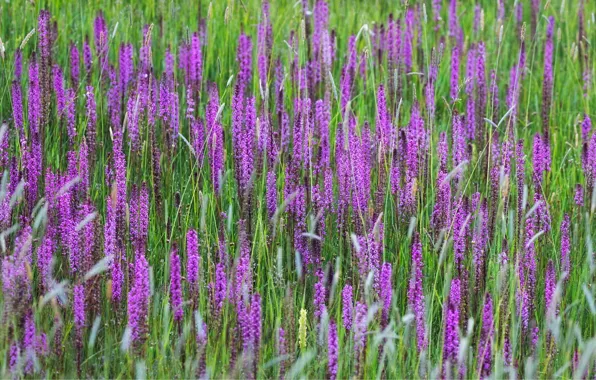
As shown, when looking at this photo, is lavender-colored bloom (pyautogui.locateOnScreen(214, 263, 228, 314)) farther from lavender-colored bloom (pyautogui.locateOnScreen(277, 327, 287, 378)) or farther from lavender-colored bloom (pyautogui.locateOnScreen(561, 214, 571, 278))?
lavender-colored bloom (pyautogui.locateOnScreen(561, 214, 571, 278))

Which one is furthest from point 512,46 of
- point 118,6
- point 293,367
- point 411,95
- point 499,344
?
point 293,367

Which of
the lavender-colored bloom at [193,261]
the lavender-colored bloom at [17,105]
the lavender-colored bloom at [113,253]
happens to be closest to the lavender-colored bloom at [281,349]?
the lavender-colored bloom at [193,261]

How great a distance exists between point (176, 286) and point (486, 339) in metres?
1.03

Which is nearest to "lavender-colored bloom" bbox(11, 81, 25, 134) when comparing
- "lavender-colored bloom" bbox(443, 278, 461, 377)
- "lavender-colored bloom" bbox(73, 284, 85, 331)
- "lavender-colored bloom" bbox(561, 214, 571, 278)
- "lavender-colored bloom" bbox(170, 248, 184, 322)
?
"lavender-colored bloom" bbox(73, 284, 85, 331)

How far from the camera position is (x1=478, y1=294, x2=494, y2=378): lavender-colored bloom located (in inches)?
129

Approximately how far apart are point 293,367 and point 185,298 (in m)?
0.62

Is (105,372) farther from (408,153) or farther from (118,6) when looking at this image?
(118,6)

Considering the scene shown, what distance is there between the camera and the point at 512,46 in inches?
263

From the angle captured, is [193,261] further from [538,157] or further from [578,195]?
[578,195]

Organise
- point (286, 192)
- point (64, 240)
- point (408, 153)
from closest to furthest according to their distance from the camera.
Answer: point (64, 240)
point (286, 192)
point (408, 153)

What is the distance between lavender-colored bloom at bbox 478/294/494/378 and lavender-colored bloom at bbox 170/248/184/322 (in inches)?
39.6

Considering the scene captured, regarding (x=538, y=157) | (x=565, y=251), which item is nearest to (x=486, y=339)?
(x=565, y=251)

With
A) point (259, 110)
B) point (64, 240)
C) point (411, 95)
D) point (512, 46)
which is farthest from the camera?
point (512, 46)

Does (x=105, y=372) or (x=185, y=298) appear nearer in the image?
(x=105, y=372)
